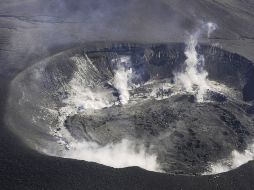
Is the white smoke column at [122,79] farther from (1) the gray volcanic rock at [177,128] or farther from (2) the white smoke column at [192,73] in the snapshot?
(2) the white smoke column at [192,73]

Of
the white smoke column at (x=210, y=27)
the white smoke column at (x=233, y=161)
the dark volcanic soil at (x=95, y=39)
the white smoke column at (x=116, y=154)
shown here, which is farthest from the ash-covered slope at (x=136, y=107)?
the white smoke column at (x=210, y=27)

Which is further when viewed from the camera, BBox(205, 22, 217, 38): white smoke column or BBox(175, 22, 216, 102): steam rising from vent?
BBox(205, 22, 217, 38): white smoke column

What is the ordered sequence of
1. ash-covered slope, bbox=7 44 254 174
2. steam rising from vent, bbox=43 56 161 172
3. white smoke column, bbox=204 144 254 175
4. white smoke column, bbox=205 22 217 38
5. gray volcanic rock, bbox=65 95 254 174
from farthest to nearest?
1. white smoke column, bbox=205 22 217 38
2. gray volcanic rock, bbox=65 95 254 174
3. ash-covered slope, bbox=7 44 254 174
4. white smoke column, bbox=204 144 254 175
5. steam rising from vent, bbox=43 56 161 172

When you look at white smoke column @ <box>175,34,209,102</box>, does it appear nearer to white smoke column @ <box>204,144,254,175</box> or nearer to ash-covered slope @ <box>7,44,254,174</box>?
ash-covered slope @ <box>7,44,254,174</box>

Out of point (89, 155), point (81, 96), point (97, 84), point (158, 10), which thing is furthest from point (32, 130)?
point (158, 10)

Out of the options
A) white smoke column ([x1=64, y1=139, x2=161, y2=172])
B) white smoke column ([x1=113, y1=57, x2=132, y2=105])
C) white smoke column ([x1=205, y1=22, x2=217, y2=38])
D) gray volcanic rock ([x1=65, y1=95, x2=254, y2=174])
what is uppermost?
white smoke column ([x1=205, y1=22, x2=217, y2=38])

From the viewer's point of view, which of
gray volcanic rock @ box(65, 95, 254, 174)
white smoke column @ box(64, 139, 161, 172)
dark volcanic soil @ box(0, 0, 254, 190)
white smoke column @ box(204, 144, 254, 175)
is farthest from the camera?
gray volcanic rock @ box(65, 95, 254, 174)

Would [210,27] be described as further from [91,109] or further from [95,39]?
[91,109]

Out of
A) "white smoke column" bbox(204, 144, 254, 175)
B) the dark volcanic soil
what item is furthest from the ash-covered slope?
the dark volcanic soil
